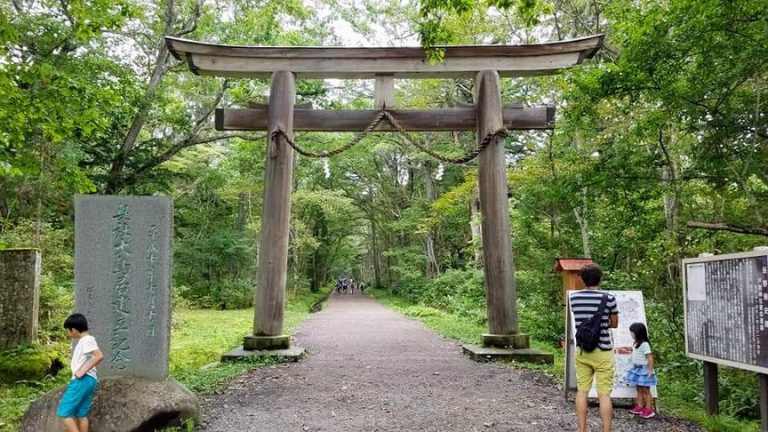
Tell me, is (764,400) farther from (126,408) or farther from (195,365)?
(195,365)

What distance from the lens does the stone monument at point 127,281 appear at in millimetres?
5277

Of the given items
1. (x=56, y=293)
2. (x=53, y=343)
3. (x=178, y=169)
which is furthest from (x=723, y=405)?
(x=178, y=169)

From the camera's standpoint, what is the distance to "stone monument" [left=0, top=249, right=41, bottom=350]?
8148 millimetres

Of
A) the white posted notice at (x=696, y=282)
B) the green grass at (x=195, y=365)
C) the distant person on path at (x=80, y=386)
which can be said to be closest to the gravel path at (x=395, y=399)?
the green grass at (x=195, y=365)

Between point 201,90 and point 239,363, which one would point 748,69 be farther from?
point 201,90

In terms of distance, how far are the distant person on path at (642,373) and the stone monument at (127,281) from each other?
4807mm

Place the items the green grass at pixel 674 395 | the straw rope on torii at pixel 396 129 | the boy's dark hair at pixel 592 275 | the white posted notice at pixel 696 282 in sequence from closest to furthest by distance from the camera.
A: the boy's dark hair at pixel 592 275
the green grass at pixel 674 395
the white posted notice at pixel 696 282
the straw rope on torii at pixel 396 129

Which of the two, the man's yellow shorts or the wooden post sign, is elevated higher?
the wooden post sign

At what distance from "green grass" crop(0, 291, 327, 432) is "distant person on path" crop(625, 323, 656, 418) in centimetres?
518

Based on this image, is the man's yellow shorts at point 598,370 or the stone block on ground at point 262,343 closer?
the man's yellow shorts at point 598,370

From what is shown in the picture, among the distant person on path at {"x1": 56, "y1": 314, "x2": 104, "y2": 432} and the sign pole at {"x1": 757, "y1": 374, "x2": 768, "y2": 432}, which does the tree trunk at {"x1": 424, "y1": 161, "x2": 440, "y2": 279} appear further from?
the distant person on path at {"x1": 56, "y1": 314, "x2": 104, "y2": 432}

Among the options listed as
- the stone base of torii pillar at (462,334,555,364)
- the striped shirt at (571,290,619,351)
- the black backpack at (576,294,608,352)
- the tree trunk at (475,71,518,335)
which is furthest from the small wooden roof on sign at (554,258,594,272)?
the black backpack at (576,294,608,352)

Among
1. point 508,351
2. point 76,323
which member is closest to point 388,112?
point 508,351

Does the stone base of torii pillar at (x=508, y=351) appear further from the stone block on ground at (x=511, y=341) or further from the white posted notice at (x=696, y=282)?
the white posted notice at (x=696, y=282)
